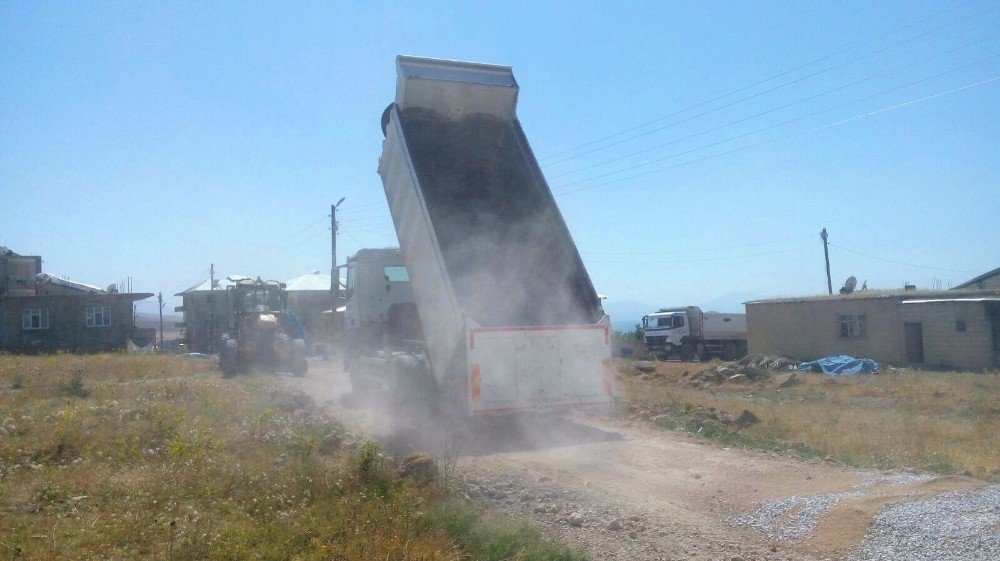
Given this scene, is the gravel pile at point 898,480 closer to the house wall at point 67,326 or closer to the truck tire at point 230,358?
the truck tire at point 230,358

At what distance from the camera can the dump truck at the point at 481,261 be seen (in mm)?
11500

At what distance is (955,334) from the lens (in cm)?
2766

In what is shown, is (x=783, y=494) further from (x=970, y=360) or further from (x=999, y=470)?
(x=970, y=360)

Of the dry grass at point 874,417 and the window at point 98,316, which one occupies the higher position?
the window at point 98,316

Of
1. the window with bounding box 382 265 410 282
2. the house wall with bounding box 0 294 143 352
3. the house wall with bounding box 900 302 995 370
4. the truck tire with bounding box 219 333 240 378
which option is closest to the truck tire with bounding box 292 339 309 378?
the truck tire with bounding box 219 333 240 378

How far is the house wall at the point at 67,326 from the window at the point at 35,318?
0.15 meters

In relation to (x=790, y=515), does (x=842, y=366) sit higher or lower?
lower

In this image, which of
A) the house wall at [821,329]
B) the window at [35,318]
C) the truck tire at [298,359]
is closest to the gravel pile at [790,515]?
the truck tire at [298,359]

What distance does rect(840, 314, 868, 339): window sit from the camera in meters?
31.2

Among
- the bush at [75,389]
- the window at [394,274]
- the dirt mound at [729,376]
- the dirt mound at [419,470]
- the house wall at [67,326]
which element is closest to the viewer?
the dirt mound at [419,470]

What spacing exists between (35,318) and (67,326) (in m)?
1.36

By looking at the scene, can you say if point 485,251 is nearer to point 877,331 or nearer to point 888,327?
point 888,327

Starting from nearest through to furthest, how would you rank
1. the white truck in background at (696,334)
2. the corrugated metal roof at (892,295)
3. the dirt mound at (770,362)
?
the corrugated metal roof at (892,295)
the dirt mound at (770,362)
the white truck in background at (696,334)

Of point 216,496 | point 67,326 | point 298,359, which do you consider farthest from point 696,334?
point 216,496
